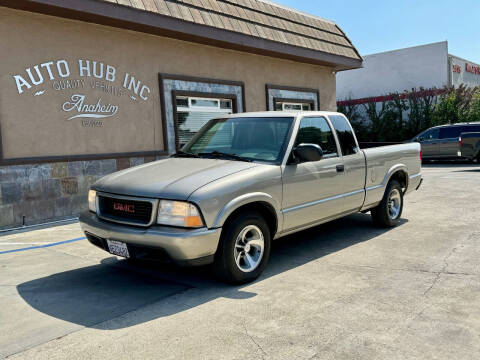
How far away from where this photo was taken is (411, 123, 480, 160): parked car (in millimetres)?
19375

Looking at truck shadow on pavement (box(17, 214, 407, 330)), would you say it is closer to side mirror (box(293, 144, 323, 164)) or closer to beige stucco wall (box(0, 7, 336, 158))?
side mirror (box(293, 144, 323, 164))

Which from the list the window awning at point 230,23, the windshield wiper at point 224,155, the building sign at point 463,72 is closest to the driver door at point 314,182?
the windshield wiper at point 224,155

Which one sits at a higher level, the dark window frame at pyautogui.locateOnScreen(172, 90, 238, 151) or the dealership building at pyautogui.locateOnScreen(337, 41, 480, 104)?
the dealership building at pyautogui.locateOnScreen(337, 41, 480, 104)

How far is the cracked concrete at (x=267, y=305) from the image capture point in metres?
3.24

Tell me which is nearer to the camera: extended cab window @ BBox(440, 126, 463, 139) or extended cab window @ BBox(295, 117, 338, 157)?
extended cab window @ BBox(295, 117, 338, 157)

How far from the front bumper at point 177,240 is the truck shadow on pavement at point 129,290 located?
0.44m

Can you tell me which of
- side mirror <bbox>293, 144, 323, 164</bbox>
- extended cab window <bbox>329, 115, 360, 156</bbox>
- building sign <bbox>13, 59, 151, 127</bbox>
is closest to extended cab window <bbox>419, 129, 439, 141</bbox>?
building sign <bbox>13, 59, 151, 127</bbox>

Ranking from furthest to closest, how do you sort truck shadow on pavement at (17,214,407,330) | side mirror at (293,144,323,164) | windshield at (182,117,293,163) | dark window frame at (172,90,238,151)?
dark window frame at (172,90,238,151) < windshield at (182,117,293,163) < side mirror at (293,144,323,164) < truck shadow on pavement at (17,214,407,330)

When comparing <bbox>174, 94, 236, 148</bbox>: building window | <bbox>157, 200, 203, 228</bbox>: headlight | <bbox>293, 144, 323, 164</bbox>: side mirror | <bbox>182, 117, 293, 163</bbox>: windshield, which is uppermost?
<bbox>174, 94, 236, 148</bbox>: building window

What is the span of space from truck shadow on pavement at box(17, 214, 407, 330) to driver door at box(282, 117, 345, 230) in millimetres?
581

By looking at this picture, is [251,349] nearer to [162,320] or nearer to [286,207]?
[162,320]

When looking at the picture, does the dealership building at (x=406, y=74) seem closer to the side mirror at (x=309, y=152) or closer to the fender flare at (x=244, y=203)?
the side mirror at (x=309, y=152)

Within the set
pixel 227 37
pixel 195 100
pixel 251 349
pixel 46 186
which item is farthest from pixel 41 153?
pixel 251 349

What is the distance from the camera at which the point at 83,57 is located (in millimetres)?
9031
